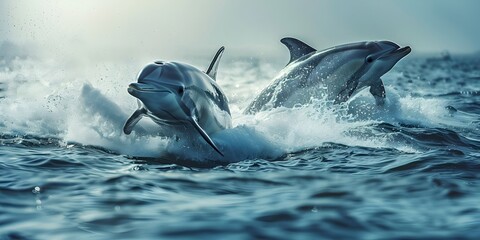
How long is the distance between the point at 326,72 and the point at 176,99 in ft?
15.5

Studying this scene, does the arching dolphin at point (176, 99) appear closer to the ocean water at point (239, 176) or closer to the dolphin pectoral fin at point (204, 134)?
the dolphin pectoral fin at point (204, 134)

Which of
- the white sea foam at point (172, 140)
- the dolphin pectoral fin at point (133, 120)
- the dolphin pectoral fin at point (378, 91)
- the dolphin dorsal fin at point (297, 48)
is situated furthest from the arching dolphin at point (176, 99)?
the dolphin pectoral fin at point (378, 91)

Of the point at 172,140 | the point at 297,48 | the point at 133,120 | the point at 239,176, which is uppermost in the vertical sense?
the point at 297,48

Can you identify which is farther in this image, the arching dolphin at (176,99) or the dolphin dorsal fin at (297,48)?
the dolphin dorsal fin at (297,48)

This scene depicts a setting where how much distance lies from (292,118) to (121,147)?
342 cm

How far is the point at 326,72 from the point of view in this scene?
13461mm

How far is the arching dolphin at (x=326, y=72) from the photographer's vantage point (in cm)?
1345

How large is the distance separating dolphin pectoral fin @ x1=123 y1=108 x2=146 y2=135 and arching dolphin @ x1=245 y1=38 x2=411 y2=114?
390cm

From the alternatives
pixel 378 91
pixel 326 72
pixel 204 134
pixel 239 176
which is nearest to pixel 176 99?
pixel 204 134

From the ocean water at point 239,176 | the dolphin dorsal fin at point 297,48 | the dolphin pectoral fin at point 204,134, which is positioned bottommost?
the ocean water at point 239,176

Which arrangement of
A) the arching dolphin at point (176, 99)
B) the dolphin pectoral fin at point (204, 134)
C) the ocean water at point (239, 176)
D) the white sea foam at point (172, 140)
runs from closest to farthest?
the ocean water at point (239, 176) < the arching dolphin at point (176, 99) < the dolphin pectoral fin at point (204, 134) < the white sea foam at point (172, 140)

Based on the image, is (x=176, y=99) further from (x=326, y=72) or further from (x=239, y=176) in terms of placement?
(x=326, y=72)

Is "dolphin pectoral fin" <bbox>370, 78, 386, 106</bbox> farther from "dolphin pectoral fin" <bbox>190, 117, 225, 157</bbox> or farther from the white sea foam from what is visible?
"dolphin pectoral fin" <bbox>190, 117, 225, 157</bbox>

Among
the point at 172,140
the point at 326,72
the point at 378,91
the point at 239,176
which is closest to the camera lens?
the point at 239,176
